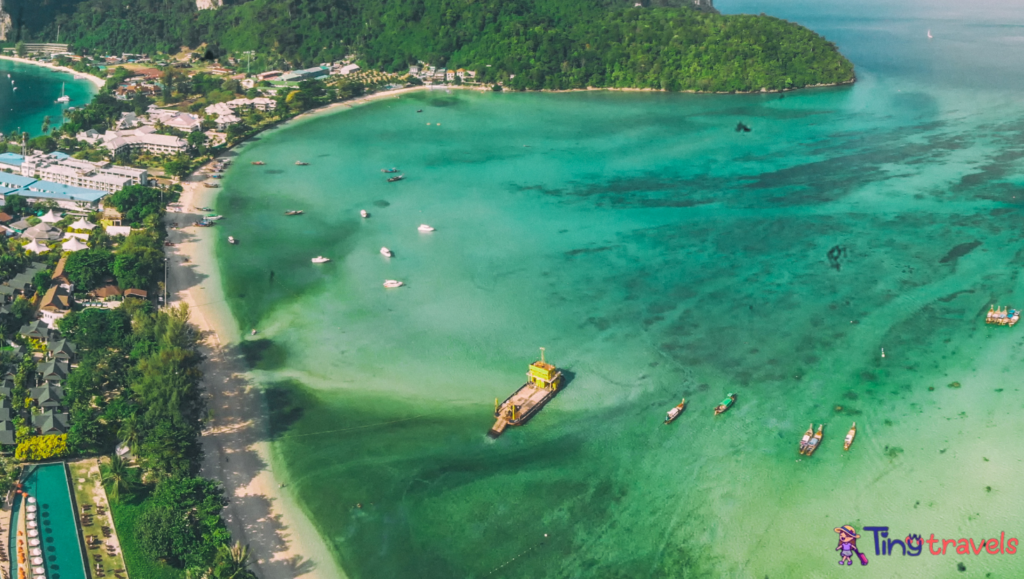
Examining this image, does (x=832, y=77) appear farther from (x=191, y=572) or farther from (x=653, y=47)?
(x=191, y=572)

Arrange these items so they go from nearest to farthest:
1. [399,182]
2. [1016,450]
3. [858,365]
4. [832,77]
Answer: [1016,450] → [858,365] → [399,182] → [832,77]

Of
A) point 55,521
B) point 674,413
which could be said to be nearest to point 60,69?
point 55,521

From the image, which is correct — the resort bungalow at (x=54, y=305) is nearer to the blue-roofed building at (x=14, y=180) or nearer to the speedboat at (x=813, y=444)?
the blue-roofed building at (x=14, y=180)

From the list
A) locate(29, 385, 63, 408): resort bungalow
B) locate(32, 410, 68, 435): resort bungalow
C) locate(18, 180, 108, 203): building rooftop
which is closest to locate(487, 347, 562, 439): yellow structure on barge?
locate(32, 410, 68, 435): resort bungalow

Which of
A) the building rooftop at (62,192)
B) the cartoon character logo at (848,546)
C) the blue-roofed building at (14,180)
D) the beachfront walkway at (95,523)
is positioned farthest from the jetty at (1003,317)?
the blue-roofed building at (14,180)

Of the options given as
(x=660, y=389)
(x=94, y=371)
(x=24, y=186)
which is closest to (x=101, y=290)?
(x=94, y=371)

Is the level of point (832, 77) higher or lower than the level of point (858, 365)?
higher

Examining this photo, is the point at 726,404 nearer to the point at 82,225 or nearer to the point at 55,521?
→ the point at 55,521
